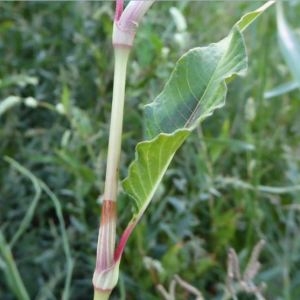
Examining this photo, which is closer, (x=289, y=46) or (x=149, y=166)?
(x=149, y=166)

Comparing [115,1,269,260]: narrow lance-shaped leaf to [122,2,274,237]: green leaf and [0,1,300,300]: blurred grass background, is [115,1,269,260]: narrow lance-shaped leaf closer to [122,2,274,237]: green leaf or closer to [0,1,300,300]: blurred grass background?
[122,2,274,237]: green leaf

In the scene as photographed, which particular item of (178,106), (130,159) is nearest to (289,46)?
(130,159)

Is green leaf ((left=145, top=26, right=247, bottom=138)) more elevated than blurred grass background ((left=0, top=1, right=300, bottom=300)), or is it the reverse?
green leaf ((left=145, top=26, right=247, bottom=138))

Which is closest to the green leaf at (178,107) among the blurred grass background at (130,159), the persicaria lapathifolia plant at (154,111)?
the persicaria lapathifolia plant at (154,111)

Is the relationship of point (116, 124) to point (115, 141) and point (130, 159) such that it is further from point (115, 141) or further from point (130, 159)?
point (130, 159)

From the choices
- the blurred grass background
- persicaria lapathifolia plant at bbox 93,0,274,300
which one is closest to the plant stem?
persicaria lapathifolia plant at bbox 93,0,274,300

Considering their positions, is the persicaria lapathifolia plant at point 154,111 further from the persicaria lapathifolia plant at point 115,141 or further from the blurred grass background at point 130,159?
the blurred grass background at point 130,159
